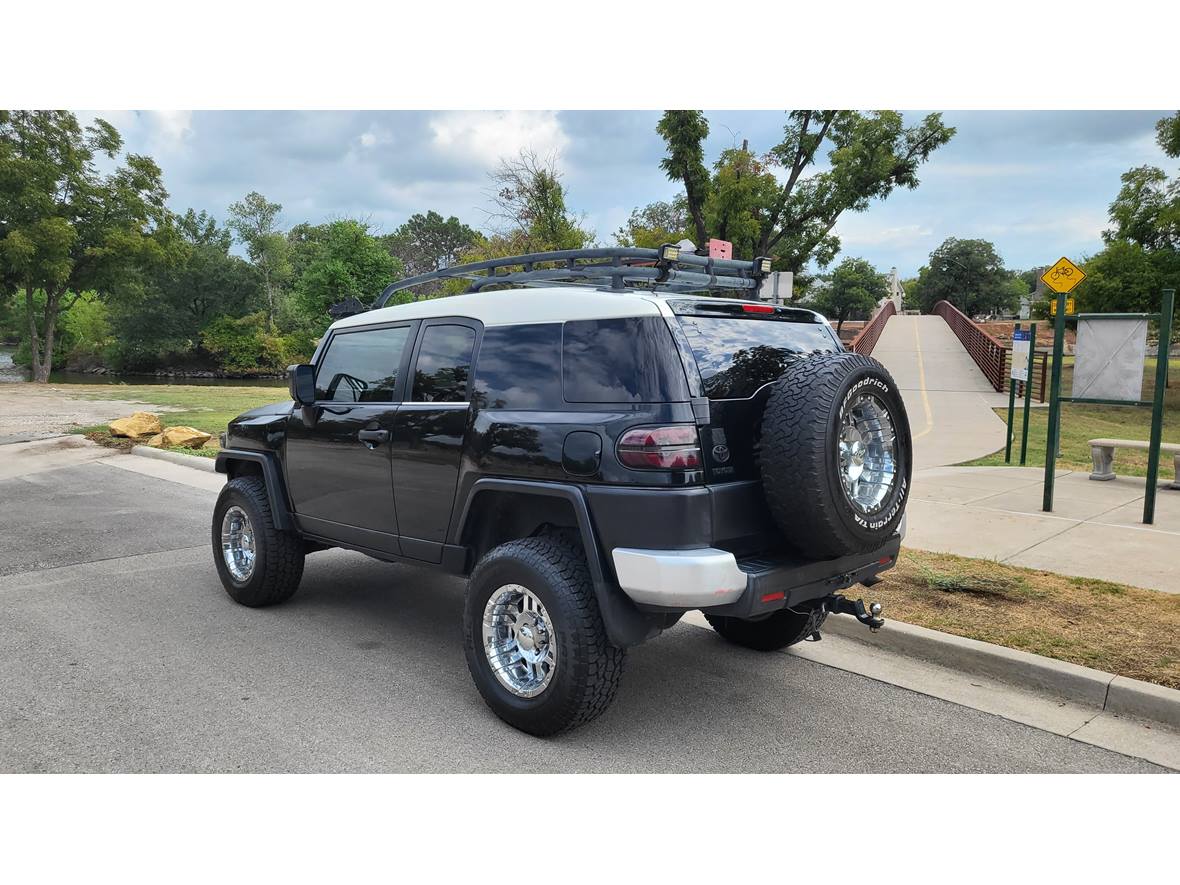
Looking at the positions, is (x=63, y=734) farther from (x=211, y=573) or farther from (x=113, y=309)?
(x=113, y=309)

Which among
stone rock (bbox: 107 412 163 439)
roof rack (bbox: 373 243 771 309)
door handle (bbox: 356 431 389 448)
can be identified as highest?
roof rack (bbox: 373 243 771 309)

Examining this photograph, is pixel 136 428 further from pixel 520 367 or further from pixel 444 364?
pixel 520 367

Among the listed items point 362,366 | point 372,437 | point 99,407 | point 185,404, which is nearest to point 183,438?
point 99,407

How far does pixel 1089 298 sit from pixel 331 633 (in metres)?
25.3

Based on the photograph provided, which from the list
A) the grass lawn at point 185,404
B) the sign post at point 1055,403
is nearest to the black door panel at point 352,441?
the sign post at point 1055,403

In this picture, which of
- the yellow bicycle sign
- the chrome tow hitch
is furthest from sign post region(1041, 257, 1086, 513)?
the chrome tow hitch

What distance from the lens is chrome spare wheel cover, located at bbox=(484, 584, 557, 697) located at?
147 inches

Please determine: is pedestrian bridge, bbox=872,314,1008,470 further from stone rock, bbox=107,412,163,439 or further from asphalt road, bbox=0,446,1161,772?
stone rock, bbox=107,412,163,439

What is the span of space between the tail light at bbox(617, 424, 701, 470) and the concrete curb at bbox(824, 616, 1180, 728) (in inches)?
88.3

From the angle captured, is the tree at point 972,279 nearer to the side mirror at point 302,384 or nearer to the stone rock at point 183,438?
the stone rock at point 183,438

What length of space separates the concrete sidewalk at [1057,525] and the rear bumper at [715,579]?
12.2 ft

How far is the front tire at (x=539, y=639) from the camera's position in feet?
11.6

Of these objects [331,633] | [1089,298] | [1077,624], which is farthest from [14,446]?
[1089,298]

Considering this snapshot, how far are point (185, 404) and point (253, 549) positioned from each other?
54.1 feet
